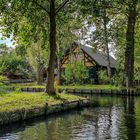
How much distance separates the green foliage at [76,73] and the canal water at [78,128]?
33921 millimetres


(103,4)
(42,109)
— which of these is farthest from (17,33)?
(42,109)

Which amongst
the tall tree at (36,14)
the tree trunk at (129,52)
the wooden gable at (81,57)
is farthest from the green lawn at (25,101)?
the wooden gable at (81,57)

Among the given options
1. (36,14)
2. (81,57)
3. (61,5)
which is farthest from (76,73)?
(61,5)

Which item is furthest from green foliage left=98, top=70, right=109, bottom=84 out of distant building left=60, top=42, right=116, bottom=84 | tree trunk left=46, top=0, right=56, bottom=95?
tree trunk left=46, top=0, right=56, bottom=95

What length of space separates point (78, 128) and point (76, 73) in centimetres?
3998

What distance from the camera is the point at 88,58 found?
69375 millimetres

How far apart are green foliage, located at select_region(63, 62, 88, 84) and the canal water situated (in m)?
33.9

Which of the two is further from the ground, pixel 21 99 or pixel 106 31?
pixel 106 31

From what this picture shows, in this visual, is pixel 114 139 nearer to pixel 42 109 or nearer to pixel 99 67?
pixel 42 109

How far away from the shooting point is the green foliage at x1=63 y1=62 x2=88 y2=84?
5862cm

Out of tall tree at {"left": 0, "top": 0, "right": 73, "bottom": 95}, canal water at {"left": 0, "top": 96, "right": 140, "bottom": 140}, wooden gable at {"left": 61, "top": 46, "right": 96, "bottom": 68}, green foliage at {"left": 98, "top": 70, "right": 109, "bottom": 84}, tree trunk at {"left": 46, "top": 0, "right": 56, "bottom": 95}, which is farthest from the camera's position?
wooden gable at {"left": 61, "top": 46, "right": 96, "bottom": 68}

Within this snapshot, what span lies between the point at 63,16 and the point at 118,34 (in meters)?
15.0

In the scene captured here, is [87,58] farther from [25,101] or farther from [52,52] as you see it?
[25,101]

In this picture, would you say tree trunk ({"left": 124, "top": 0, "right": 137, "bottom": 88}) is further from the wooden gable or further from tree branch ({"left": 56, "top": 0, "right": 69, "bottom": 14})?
the wooden gable
